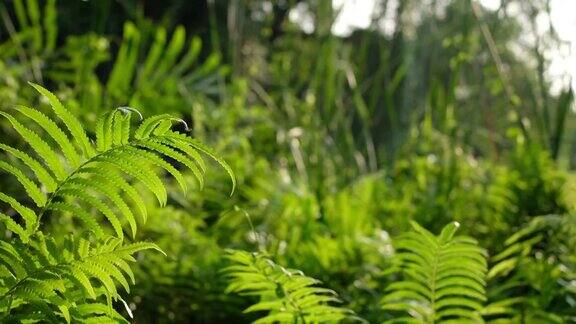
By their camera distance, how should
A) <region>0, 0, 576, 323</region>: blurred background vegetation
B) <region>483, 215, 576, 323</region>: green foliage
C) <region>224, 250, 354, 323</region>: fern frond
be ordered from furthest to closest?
1. <region>0, 0, 576, 323</region>: blurred background vegetation
2. <region>483, 215, 576, 323</region>: green foliage
3. <region>224, 250, 354, 323</region>: fern frond

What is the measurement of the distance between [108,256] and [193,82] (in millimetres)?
1713

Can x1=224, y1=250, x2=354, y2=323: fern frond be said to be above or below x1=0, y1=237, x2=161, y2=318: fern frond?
above

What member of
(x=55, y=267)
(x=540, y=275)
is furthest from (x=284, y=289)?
(x=540, y=275)

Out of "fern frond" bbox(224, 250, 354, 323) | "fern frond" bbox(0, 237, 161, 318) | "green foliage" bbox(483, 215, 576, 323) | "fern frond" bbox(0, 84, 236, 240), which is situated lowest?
"fern frond" bbox(0, 237, 161, 318)


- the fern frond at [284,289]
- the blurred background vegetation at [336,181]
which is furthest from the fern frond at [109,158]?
the blurred background vegetation at [336,181]

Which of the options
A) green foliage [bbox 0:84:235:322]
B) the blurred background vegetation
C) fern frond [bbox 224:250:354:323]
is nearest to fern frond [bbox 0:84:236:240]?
green foliage [bbox 0:84:235:322]

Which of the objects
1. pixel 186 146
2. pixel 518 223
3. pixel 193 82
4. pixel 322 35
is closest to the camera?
pixel 186 146

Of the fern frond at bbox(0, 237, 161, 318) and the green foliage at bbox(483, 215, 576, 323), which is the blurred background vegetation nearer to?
the green foliage at bbox(483, 215, 576, 323)

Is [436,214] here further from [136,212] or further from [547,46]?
[136,212]

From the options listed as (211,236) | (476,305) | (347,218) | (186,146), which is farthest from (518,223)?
(186,146)

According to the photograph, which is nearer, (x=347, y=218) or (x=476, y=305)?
(x=476, y=305)

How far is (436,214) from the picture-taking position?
5.28 ft

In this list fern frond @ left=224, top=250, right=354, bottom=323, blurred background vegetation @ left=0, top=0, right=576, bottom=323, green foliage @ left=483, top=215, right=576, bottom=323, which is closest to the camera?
fern frond @ left=224, top=250, right=354, bottom=323

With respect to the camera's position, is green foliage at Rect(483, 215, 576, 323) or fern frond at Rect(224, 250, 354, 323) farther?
green foliage at Rect(483, 215, 576, 323)
